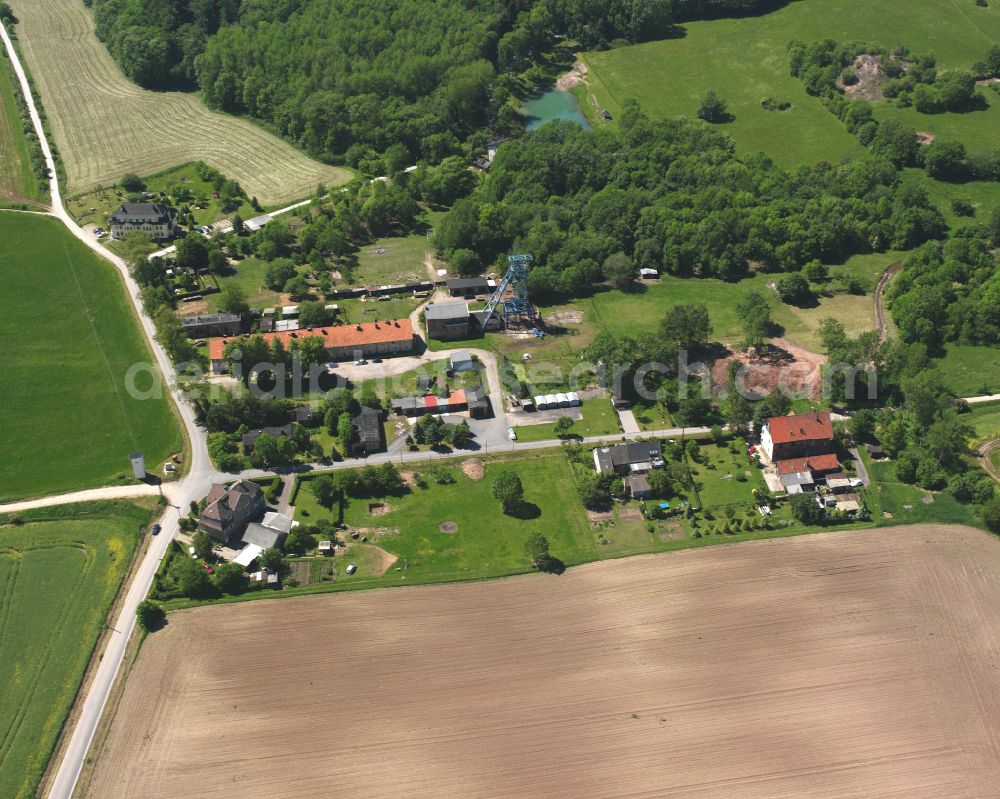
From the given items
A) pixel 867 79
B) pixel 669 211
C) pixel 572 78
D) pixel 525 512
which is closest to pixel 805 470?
pixel 525 512

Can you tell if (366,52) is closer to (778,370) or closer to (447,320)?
(447,320)

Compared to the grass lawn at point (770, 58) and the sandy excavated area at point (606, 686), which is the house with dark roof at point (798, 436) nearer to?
the sandy excavated area at point (606, 686)

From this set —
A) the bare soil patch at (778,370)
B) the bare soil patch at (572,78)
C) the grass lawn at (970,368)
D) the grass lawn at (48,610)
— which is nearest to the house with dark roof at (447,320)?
the bare soil patch at (778,370)

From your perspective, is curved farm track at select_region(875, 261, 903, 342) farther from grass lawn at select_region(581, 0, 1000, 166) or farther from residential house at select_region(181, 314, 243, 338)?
residential house at select_region(181, 314, 243, 338)

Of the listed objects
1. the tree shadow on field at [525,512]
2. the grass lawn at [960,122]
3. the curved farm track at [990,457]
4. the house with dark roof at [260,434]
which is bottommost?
the tree shadow on field at [525,512]

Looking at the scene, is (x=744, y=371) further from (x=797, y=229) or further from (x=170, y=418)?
(x=170, y=418)

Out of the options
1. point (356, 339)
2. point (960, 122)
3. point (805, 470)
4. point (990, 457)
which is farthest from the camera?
point (960, 122)
